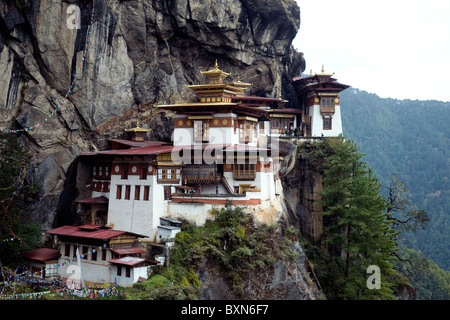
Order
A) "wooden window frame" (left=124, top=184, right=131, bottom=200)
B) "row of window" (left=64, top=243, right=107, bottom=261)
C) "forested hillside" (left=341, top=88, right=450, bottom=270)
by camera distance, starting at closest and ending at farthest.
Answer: "row of window" (left=64, top=243, right=107, bottom=261) < "wooden window frame" (left=124, top=184, right=131, bottom=200) < "forested hillside" (left=341, top=88, right=450, bottom=270)

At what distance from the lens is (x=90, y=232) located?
30.3m

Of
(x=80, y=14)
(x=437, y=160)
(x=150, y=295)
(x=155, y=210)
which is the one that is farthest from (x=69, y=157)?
(x=437, y=160)

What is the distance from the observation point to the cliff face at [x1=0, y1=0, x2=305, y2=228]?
33.2 metres

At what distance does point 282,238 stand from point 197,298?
9.05 metres

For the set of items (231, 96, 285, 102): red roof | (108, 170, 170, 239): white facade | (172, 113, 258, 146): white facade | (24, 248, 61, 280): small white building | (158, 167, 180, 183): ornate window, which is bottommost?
(24, 248, 61, 280): small white building

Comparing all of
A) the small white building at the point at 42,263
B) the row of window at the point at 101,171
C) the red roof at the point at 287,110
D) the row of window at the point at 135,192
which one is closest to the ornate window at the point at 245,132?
the red roof at the point at 287,110

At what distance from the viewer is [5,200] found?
28922 mm

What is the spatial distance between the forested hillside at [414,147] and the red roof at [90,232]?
73518 millimetres

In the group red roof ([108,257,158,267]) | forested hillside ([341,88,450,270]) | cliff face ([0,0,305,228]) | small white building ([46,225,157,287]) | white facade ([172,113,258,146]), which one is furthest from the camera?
forested hillside ([341,88,450,270])

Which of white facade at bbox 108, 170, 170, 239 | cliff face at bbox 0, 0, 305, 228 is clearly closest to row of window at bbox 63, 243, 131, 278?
white facade at bbox 108, 170, 170, 239

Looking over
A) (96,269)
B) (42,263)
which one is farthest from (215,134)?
(42,263)

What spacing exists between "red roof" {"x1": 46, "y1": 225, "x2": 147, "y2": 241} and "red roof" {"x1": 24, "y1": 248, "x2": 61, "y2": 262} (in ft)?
4.71

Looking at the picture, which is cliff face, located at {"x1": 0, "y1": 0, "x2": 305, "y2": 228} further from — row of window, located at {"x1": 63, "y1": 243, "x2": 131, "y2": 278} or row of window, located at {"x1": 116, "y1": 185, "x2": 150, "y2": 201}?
row of window, located at {"x1": 116, "y1": 185, "x2": 150, "y2": 201}

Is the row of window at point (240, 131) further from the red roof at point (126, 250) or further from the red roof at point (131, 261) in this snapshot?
the red roof at point (131, 261)
